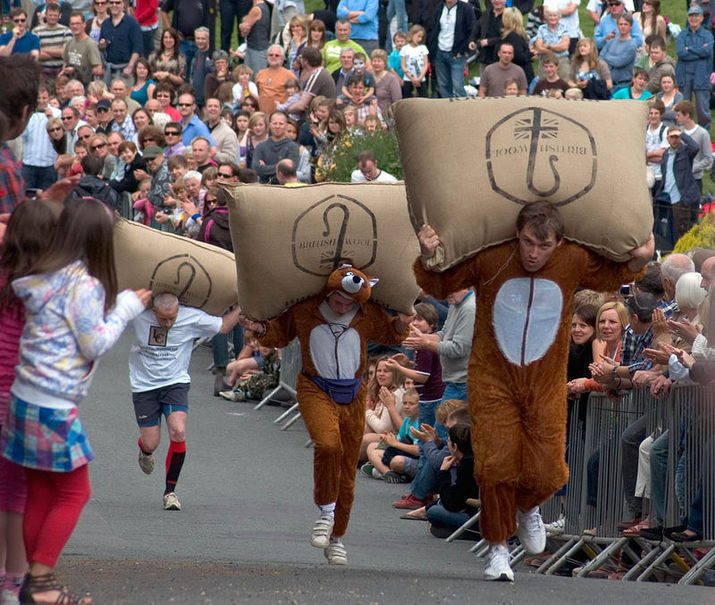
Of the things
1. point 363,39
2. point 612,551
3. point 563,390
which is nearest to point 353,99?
point 363,39

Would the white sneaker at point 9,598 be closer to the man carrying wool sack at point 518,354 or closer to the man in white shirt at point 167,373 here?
the man carrying wool sack at point 518,354

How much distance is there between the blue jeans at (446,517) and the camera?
403 inches

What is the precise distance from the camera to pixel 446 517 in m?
10.2

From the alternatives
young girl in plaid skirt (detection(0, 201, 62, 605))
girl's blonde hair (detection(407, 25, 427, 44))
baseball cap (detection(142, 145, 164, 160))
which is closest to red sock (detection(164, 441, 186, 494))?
young girl in plaid skirt (detection(0, 201, 62, 605))

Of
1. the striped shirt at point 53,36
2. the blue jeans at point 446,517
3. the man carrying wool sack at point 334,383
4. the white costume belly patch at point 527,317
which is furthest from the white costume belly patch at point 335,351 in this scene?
the striped shirt at point 53,36

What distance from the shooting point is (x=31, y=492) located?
560 centimetres

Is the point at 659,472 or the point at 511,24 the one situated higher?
the point at 511,24

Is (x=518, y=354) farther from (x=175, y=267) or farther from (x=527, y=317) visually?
(x=175, y=267)

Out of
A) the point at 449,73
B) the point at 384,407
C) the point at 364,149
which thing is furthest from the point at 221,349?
the point at 449,73

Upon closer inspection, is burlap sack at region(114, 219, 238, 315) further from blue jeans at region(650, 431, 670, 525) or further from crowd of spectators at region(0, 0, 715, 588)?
blue jeans at region(650, 431, 670, 525)

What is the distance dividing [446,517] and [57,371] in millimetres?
5303

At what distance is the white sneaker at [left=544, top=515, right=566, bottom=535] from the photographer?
30.7 ft

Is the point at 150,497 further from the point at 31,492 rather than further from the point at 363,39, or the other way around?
the point at 363,39

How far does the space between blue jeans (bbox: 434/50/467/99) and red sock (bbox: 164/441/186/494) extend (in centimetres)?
1099
